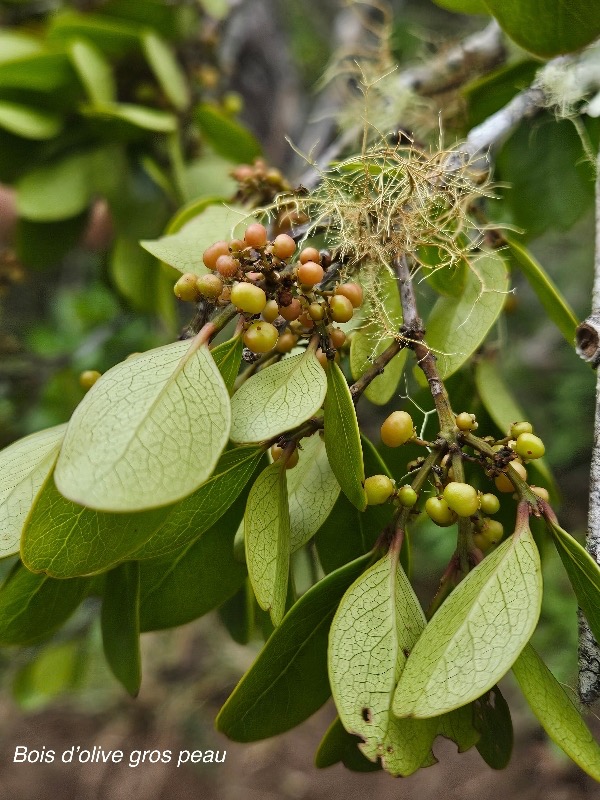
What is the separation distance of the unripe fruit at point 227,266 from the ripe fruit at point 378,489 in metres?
0.18

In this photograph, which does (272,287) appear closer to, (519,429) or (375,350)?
(375,350)

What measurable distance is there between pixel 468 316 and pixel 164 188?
0.59 m

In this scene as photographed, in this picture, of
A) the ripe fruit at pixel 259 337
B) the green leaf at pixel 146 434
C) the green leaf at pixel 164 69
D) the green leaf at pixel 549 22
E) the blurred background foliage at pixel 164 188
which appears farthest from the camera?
the green leaf at pixel 164 69

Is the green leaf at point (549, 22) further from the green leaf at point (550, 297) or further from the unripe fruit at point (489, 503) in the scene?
the unripe fruit at point (489, 503)

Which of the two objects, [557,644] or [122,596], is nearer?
[122,596]

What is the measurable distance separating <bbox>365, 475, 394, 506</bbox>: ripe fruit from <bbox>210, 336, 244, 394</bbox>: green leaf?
12 centimetres

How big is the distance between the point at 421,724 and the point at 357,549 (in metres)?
0.15

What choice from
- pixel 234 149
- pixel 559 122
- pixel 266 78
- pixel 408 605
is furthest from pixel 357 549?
pixel 266 78

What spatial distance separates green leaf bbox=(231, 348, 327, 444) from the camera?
41 centimetres

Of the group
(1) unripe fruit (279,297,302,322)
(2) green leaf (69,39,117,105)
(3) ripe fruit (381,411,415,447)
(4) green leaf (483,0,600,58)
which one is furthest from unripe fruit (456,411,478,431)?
(2) green leaf (69,39,117,105)

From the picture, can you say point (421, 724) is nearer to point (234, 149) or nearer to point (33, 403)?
point (234, 149)

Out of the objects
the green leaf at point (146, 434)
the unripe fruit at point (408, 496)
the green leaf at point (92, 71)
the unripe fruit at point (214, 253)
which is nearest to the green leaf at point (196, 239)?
the unripe fruit at point (214, 253)

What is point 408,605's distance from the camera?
447 mm

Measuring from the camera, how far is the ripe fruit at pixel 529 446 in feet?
1.51
